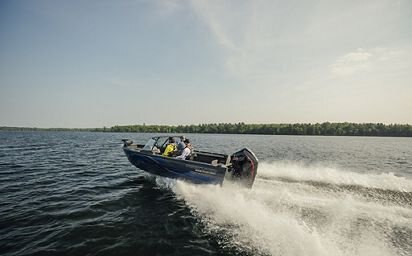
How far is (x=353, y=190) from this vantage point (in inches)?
371

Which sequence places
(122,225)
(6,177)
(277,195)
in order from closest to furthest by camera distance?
(122,225) < (277,195) < (6,177)

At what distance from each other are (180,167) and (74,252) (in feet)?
17.7

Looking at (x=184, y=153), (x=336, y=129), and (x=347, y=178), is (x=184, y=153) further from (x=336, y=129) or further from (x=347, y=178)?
(x=336, y=129)

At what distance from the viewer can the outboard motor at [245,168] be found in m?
9.11

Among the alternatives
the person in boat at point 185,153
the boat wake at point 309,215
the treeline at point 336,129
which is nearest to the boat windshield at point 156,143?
the person in boat at point 185,153

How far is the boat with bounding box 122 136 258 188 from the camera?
358 inches

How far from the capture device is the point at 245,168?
30.3 ft

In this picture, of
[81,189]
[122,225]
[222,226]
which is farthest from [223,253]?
[81,189]

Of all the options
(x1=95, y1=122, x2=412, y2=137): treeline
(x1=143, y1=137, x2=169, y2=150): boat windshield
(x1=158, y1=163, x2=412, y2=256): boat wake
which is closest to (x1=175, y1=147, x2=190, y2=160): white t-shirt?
(x1=158, y1=163, x2=412, y2=256): boat wake

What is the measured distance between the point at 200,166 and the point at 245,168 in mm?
1836

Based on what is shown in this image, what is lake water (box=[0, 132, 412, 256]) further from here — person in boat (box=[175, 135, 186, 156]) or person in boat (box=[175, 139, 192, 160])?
person in boat (box=[175, 135, 186, 156])

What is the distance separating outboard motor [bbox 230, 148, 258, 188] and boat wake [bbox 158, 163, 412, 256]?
1.24ft

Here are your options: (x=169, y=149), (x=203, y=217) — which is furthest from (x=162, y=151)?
(x=203, y=217)

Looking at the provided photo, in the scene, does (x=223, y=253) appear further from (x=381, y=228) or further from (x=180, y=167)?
(x=180, y=167)
